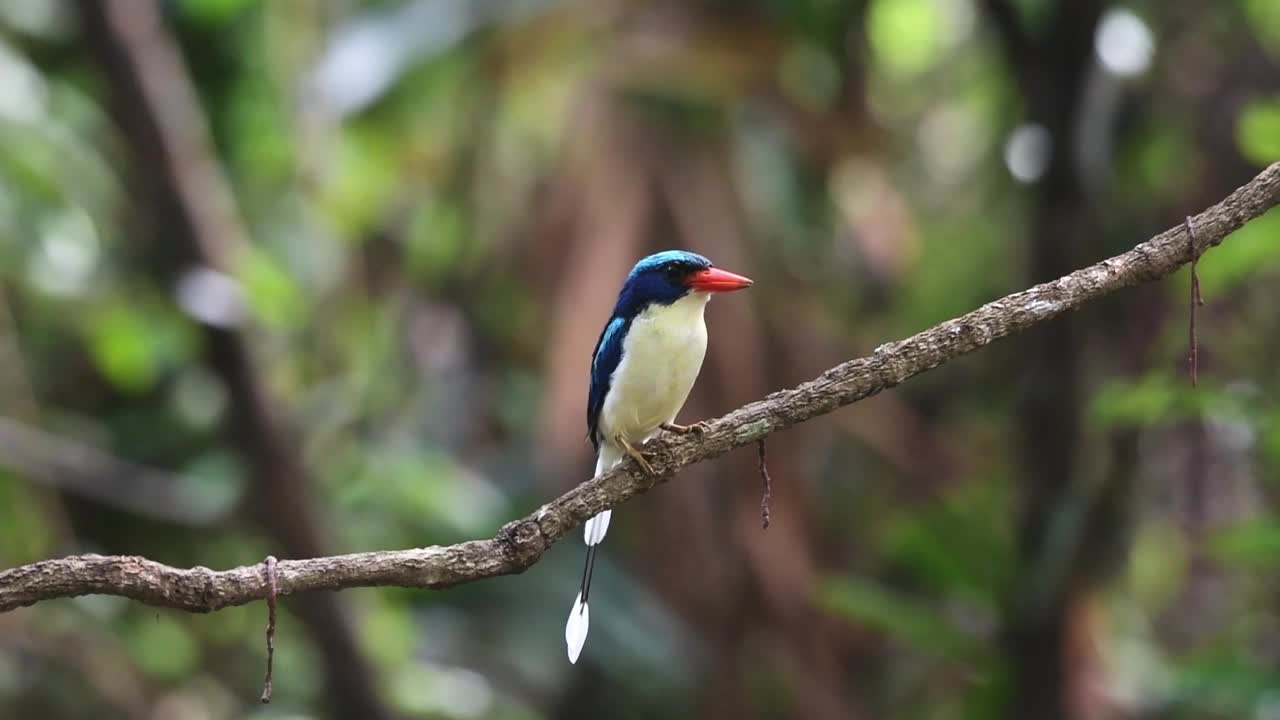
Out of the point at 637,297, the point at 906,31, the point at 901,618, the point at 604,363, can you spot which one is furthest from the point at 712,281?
the point at 906,31

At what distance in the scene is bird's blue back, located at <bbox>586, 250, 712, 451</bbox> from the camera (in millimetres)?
3336

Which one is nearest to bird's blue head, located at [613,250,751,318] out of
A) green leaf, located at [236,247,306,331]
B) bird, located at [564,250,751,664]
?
bird, located at [564,250,751,664]

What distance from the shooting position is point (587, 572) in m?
3.25

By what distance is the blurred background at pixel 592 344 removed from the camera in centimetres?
574

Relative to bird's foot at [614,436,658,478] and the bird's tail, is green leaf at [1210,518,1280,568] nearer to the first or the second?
the bird's tail

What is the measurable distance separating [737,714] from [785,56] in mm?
3067

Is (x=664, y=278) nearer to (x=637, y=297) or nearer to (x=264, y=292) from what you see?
(x=637, y=297)

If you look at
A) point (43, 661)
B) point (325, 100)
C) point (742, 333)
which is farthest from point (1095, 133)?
point (43, 661)

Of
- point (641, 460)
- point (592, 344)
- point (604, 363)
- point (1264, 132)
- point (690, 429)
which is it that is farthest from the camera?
point (592, 344)

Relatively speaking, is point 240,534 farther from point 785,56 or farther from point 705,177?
point 785,56

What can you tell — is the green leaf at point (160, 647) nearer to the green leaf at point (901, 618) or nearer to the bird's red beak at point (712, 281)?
the green leaf at point (901, 618)

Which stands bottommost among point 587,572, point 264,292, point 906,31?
point 587,572

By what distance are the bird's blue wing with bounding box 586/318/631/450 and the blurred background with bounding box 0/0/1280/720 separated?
6.16ft

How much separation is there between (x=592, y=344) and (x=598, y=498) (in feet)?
12.4
